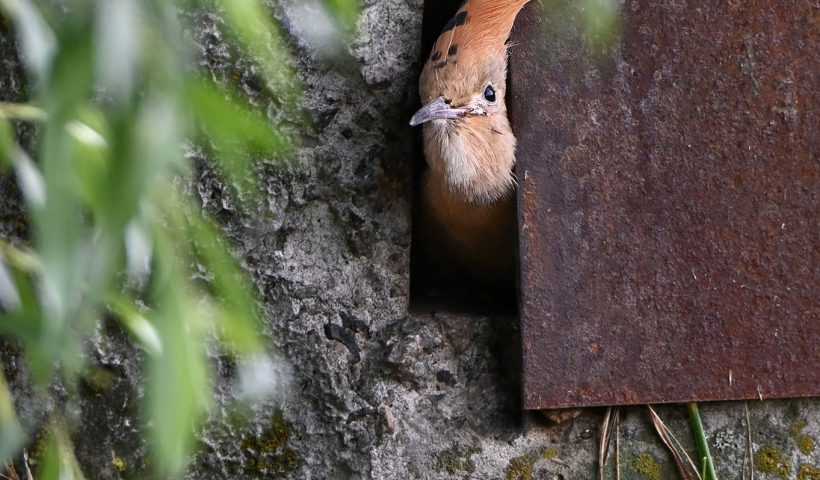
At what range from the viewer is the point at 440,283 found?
91.6 inches

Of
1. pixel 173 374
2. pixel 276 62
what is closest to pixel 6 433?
pixel 173 374

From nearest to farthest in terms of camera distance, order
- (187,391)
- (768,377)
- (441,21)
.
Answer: (187,391) → (768,377) → (441,21)

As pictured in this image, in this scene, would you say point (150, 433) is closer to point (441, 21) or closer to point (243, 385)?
point (243, 385)

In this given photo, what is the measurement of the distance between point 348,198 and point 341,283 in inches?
6.3

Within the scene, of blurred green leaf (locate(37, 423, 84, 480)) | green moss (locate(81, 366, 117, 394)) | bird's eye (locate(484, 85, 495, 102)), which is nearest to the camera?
blurred green leaf (locate(37, 423, 84, 480))

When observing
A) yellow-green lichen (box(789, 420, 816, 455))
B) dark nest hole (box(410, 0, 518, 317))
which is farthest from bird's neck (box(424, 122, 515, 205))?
yellow-green lichen (box(789, 420, 816, 455))

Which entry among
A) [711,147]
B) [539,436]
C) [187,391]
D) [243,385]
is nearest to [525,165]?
[711,147]

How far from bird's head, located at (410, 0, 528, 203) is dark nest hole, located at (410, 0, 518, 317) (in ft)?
0.41

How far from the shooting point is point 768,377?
1659mm

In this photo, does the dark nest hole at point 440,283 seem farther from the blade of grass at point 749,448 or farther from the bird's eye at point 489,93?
the blade of grass at point 749,448

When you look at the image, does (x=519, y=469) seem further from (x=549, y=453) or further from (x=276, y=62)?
(x=276, y=62)

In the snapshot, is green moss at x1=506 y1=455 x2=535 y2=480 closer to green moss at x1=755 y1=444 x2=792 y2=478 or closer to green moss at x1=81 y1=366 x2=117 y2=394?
green moss at x1=755 y1=444 x2=792 y2=478

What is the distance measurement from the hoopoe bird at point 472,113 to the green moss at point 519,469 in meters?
0.49

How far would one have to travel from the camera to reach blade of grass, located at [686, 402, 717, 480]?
170cm
